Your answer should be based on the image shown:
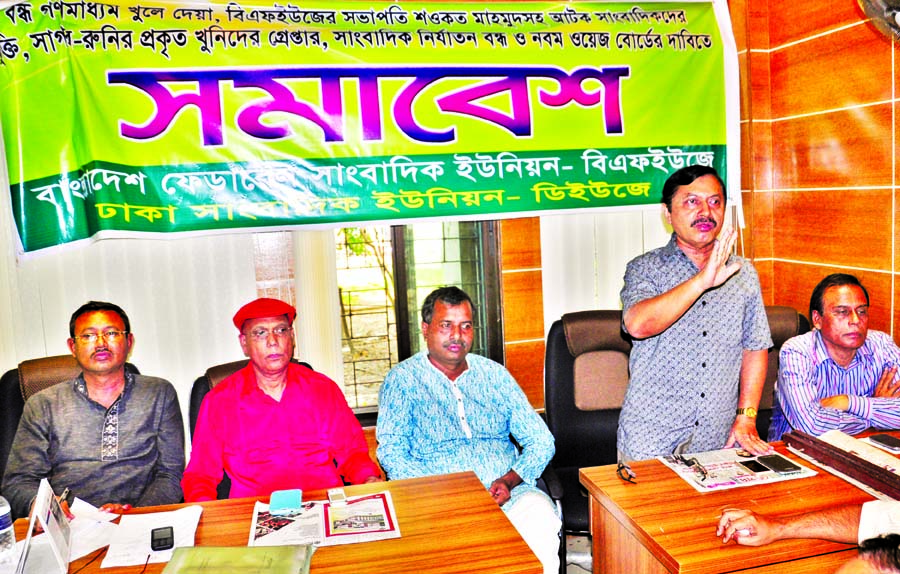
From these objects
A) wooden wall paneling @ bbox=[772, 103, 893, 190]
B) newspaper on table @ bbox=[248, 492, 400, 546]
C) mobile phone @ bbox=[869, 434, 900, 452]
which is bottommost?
newspaper on table @ bbox=[248, 492, 400, 546]

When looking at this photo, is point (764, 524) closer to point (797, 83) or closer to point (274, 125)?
point (274, 125)

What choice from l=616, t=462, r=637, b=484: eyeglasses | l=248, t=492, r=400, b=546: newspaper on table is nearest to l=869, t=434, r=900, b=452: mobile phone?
l=616, t=462, r=637, b=484: eyeglasses

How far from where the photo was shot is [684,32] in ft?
12.6

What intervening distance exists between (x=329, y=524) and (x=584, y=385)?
1480mm

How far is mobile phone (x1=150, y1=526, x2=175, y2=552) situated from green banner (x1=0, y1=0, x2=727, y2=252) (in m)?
1.70

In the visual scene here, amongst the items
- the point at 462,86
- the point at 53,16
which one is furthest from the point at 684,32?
the point at 53,16

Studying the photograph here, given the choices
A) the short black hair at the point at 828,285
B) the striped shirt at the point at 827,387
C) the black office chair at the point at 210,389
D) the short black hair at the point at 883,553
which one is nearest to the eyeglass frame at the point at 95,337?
the black office chair at the point at 210,389

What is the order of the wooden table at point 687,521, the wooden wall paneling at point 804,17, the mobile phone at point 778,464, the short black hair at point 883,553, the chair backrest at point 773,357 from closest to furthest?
the short black hair at point 883,553 → the wooden table at point 687,521 → the mobile phone at point 778,464 → the chair backrest at point 773,357 → the wooden wall paneling at point 804,17

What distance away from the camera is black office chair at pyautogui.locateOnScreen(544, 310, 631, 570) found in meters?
3.10

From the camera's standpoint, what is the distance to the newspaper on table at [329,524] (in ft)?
6.10

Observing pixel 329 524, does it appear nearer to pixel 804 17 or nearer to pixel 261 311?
pixel 261 311

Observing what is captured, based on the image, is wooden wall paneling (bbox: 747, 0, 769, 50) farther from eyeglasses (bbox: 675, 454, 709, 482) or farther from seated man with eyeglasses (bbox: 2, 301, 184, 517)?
seated man with eyeglasses (bbox: 2, 301, 184, 517)

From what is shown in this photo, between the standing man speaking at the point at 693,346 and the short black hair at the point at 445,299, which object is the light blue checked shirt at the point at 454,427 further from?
the standing man speaking at the point at 693,346

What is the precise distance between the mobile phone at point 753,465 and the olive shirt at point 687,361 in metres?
0.19
